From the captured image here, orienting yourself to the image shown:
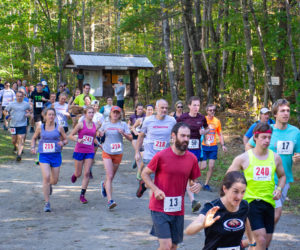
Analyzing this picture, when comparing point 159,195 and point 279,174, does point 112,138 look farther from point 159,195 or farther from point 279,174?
point 279,174

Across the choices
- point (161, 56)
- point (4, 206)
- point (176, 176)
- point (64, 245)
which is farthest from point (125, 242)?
point (161, 56)

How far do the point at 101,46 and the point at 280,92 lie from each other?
30828 mm

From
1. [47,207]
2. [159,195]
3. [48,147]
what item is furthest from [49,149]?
[159,195]

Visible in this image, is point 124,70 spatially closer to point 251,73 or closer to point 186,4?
point 186,4

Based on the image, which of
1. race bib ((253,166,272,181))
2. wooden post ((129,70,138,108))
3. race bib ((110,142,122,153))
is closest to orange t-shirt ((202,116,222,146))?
race bib ((110,142,122,153))

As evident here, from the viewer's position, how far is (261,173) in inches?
179

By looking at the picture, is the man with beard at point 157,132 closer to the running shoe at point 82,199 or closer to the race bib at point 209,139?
the running shoe at point 82,199

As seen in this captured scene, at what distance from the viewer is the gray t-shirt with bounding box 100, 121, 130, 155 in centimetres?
781

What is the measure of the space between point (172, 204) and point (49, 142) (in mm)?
3837

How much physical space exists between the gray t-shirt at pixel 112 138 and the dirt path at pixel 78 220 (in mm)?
1169

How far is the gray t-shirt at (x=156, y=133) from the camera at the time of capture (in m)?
7.29

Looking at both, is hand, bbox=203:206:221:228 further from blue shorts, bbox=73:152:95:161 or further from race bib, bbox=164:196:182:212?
blue shorts, bbox=73:152:95:161

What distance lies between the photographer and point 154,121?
731 centimetres

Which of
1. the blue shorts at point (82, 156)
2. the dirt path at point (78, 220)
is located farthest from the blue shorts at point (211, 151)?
the blue shorts at point (82, 156)
